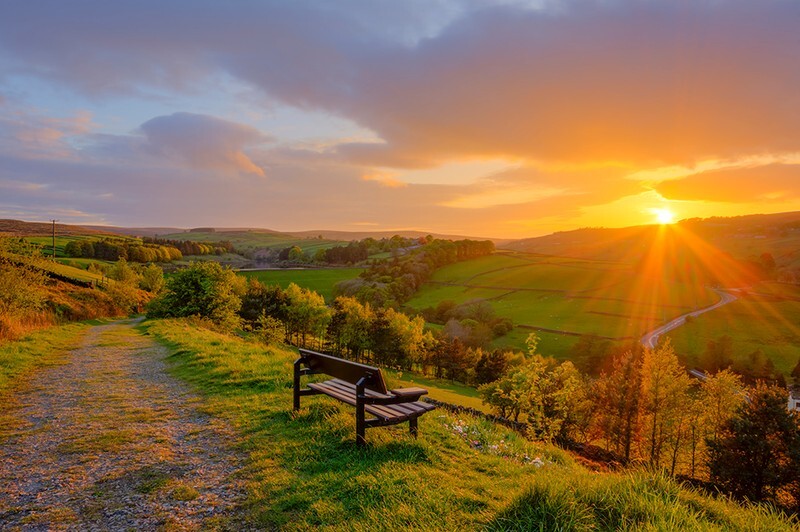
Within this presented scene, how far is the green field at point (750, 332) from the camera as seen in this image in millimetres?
79500

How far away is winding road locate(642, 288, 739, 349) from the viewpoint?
270 ft

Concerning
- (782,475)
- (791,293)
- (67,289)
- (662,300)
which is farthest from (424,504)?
(791,293)

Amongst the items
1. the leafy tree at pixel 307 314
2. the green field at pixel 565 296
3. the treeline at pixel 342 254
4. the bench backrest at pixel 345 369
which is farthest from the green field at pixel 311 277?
the bench backrest at pixel 345 369

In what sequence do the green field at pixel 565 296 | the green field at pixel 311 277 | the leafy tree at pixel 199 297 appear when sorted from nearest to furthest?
1. the leafy tree at pixel 199 297
2. the green field at pixel 565 296
3. the green field at pixel 311 277

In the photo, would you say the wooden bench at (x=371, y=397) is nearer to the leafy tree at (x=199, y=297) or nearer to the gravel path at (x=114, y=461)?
the gravel path at (x=114, y=461)

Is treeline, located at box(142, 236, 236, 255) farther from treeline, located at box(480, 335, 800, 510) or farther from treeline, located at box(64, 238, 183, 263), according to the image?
treeline, located at box(480, 335, 800, 510)

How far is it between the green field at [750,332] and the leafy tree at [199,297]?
274ft

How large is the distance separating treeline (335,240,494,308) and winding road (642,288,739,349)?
58775mm

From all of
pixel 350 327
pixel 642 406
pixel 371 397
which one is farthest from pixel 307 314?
pixel 371 397

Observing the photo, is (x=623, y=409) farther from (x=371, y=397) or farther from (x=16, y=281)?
(x=16, y=281)

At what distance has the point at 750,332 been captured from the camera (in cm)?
8875

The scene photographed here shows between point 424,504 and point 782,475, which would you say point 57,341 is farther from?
point 782,475

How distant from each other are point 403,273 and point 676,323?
7701 centimetres

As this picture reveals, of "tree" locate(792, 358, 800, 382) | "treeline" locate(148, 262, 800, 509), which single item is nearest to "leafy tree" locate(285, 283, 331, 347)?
"treeline" locate(148, 262, 800, 509)
